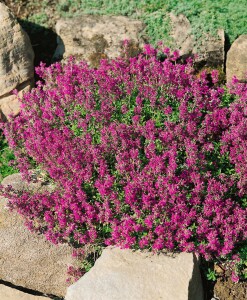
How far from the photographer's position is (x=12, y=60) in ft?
24.6

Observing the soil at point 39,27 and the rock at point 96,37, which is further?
the soil at point 39,27

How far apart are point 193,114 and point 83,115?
1.46 metres

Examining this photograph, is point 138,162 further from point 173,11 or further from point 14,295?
point 173,11

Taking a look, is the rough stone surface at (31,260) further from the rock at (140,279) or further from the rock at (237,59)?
the rock at (237,59)

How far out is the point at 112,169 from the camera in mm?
5730

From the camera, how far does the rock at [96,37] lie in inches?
315

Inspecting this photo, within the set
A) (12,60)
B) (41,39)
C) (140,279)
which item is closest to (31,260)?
(140,279)

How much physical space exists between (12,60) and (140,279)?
13.5ft

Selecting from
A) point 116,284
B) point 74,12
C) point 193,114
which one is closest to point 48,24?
point 74,12

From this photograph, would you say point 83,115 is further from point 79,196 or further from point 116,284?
point 116,284

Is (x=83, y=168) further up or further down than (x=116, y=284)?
further up

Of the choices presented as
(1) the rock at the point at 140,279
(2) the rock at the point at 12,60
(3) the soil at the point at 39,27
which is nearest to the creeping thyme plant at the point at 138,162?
(1) the rock at the point at 140,279

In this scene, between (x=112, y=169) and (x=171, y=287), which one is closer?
(x=171, y=287)

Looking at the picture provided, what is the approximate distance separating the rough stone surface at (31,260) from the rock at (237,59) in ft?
12.9
